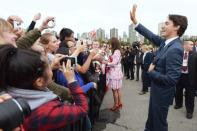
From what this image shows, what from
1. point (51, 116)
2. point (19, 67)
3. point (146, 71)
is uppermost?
point (19, 67)

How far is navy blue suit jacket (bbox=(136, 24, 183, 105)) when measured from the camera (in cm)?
420

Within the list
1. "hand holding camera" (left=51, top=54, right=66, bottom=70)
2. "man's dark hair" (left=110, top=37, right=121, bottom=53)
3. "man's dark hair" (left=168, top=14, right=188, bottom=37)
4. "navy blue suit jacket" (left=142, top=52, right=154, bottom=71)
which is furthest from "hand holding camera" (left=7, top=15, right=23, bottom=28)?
"navy blue suit jacket" (left=142, top=52, right=154, bottom=71)

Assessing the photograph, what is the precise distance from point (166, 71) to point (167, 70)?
3 cm

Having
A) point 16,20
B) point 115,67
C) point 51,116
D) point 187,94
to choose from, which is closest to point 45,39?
point 16,20

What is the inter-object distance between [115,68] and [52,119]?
6.31 meters

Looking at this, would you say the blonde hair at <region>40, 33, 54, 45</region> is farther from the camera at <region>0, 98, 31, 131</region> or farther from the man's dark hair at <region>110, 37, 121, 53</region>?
the man's dark hair at <region>110, 37, 121, 53</region>

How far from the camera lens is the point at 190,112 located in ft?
25.2

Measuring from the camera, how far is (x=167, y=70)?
4.22m

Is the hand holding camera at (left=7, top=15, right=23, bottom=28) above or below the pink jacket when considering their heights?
above

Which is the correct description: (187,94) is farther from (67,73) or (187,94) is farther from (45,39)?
(67,73)

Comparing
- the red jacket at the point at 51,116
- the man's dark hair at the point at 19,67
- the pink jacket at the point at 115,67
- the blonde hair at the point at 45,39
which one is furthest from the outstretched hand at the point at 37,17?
the pink jacket at the point at 115,67

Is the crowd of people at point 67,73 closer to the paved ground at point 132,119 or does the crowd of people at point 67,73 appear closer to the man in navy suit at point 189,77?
the man in navy suit at point 189,77

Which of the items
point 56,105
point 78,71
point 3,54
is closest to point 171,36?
point 78,71

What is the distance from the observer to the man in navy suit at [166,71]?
4.21 metres
